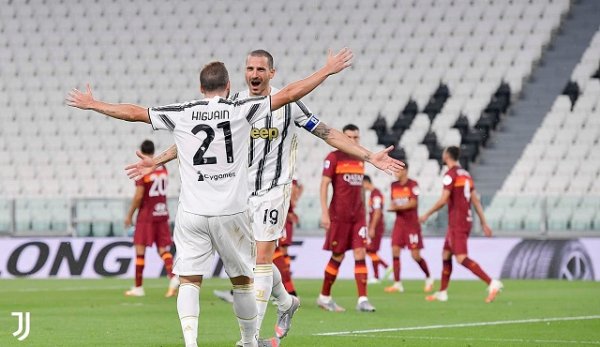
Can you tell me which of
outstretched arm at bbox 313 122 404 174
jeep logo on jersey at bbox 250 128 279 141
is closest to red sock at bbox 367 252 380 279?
jeep logo on jersey at bbox 250 128 279 141

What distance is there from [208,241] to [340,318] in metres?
5.34

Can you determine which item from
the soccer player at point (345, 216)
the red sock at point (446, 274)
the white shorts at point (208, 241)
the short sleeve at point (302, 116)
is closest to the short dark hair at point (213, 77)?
the white shorts at point (208, 241)

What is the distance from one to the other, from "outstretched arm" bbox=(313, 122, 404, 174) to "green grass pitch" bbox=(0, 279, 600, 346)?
70.8 inches

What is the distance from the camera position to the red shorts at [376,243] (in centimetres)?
2123

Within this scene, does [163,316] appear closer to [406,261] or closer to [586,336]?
[586,336]

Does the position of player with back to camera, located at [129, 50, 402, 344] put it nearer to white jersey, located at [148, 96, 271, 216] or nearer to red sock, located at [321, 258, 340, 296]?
white jersey, located at [148, 96, 271, 216]

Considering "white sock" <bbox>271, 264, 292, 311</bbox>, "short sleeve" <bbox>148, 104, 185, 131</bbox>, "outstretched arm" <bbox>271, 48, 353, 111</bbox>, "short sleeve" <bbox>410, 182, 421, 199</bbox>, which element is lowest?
"white sock" <bbox>271, 264, 292, 311</bbox>

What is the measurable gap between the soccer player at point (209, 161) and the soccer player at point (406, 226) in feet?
Result: 38.0

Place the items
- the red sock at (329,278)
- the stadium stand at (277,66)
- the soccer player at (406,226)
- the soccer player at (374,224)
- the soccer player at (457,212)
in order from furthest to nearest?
the stadium stand at (277,66) → the soccer player at (374,224) → the soccer player at (406,226) → the soccer player at (457,212) → the red sock at (329,278)

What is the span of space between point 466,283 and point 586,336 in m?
11.4

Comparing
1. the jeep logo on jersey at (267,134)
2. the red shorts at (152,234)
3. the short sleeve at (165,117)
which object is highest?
the short sleeve at (165,117)

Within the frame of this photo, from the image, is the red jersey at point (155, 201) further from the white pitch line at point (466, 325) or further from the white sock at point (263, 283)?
the white sock at point (263, 283)

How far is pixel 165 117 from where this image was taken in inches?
318

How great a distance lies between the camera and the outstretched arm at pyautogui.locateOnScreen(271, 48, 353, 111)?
7.93 m
